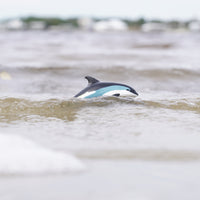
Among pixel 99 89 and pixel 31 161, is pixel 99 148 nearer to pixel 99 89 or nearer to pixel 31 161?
pixel 31 161

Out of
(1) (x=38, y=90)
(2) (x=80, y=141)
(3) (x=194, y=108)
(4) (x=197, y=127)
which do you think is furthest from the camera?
(1) (x=38, y=90)

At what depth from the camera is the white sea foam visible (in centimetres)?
Result: 230

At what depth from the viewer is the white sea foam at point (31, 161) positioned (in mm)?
2303

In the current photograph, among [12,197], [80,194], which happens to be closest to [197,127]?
[80,194]

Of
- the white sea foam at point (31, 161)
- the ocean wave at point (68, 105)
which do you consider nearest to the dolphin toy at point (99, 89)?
the ocean wave at point (68, 105)

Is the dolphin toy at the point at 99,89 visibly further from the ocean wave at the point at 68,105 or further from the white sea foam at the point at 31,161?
the white sea foam at the point at 31,161

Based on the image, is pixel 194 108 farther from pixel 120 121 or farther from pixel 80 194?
pixel 80 194

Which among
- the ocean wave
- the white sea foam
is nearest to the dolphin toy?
the ocean wave

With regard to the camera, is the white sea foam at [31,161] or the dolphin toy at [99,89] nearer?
the white sea foam at [31,161]

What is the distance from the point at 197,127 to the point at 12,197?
192cm

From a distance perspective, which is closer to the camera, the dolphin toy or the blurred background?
the blurred background

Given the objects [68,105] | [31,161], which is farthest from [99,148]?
[68,105]

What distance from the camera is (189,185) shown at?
2.11 metres

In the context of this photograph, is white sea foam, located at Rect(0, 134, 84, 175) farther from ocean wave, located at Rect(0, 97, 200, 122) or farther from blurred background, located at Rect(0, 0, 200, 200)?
ocean wave, located at Rect(0, 97, 200, 122)
